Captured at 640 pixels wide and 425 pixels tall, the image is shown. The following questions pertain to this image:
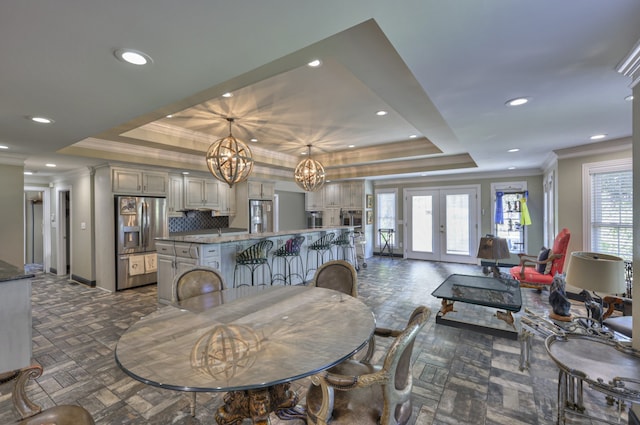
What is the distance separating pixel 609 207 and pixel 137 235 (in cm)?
766

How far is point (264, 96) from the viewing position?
3.39m

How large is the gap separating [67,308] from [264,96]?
13.8 feet

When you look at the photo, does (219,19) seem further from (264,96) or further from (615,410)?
(615,410)

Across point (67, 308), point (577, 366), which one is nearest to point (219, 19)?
point (577, 366)

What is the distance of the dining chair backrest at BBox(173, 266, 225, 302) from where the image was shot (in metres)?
2.30

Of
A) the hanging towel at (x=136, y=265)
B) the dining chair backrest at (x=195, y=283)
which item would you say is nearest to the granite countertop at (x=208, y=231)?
the hanging towel at (x=136, y=265)

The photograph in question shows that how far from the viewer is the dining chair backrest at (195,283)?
2.30 m

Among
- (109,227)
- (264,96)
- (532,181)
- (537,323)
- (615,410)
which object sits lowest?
(615,410)

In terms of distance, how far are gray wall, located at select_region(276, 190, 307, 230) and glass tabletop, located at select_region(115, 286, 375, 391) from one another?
6.62 metres

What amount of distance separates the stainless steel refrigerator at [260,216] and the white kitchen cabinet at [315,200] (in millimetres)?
1701

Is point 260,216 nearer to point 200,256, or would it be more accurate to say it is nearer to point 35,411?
point 200,256

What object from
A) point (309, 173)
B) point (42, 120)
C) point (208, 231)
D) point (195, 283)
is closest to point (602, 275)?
point (195, 283)

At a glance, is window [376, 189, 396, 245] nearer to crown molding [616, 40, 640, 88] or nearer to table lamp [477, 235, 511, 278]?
table lamp [477, 235, 511, 278]

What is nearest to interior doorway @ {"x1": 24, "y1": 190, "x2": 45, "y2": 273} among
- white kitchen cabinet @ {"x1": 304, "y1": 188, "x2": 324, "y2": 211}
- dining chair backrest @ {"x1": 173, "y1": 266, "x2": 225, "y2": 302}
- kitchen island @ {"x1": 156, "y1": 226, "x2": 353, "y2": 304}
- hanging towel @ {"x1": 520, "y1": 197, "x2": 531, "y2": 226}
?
kitchen island @ {"x1": 156, "y1": 226, "x2": 353, "y2": 304}
